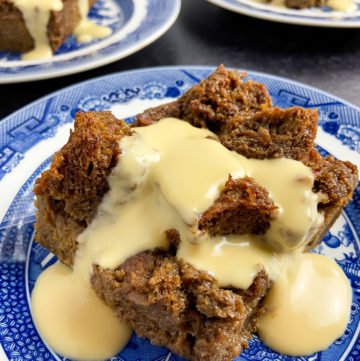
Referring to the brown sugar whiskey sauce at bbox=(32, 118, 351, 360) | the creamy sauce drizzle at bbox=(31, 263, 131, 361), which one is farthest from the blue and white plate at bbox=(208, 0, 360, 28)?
the creamy sauce drizzle at bbox=(31, 263, 131, 361)

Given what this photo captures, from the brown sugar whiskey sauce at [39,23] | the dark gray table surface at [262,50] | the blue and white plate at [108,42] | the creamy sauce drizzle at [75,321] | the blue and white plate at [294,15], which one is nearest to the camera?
the creamy sauce drizzle at [75,321]

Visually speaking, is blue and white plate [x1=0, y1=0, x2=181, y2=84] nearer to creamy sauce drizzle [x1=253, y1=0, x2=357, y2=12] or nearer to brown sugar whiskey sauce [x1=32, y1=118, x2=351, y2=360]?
creamy sauce drizzle [x1=253, y1=0, x2=357, y2=12]

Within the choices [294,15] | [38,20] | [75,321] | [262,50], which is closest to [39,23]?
[38,20]

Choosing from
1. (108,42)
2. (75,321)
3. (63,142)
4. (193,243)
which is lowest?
(75,321)

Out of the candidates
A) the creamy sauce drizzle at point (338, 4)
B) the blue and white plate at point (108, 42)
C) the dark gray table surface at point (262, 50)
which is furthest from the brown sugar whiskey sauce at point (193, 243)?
the creamy sauce drizzle at point (338, 4)

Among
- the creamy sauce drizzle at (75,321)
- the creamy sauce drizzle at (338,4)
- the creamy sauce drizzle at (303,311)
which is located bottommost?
the creamy sauce drizzle at (75,321)

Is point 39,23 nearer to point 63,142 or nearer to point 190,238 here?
point 63,142

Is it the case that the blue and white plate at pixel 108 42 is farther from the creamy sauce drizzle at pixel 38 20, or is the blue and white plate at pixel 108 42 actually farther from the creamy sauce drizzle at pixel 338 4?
the creamy sauce drizzle at pixel 338 4
